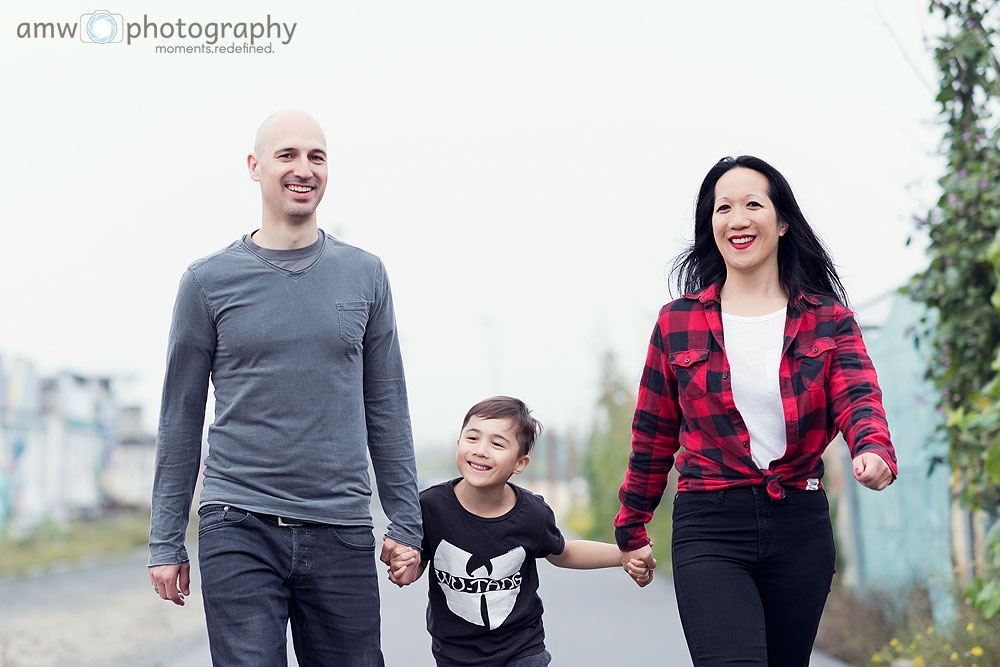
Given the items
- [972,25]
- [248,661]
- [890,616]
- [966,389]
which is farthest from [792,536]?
[890,616]

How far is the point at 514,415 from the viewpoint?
14.1 ft

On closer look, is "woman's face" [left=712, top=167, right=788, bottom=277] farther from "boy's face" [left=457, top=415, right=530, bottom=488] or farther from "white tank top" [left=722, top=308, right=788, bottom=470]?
"boy's face" [left=457, top=415, right=530, bottom=488]

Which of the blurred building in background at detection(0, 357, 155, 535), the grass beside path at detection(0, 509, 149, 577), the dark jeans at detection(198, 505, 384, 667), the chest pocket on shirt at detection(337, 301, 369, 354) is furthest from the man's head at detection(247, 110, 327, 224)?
the blurred building in background at detection(0, 357, 155, 535)

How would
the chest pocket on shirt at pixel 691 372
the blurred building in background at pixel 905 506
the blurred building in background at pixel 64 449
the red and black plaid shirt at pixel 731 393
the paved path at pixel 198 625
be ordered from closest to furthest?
1. the red and black plaid shirt at pixel 731 393
2. the chest pocket on shirt at pixel 691 372
3. the blurred building in background at pixel 905 506
4. the paved path at pixel 198 625
5. the blurred building in background at pixel 64 449

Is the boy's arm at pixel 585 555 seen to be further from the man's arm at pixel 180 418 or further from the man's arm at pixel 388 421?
the man's arm at pixel 180 418

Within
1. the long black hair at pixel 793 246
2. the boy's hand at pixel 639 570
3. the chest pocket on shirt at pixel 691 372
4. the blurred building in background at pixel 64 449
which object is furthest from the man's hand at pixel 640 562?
the blurred building in background at pixel 64 449

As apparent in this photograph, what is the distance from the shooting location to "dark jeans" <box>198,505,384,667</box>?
344 centimetres

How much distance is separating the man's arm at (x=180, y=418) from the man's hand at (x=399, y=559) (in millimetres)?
595

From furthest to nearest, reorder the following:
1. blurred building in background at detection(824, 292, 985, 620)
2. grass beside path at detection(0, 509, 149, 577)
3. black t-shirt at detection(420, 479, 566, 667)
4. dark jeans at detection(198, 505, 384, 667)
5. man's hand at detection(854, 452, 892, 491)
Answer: grass beside path at detection(0, 509, 149, 577) → blurred building in background at detection(824, 292, 985, 620) → black t-shirt at detection(420, 479, 566, 667) → dark jeans at detection(198, 505, 384, 667) → man's hand at detection(854, 452, 892, 491)

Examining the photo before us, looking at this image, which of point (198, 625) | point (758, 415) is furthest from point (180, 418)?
point (198, 625)

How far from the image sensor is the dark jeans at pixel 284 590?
344 cm

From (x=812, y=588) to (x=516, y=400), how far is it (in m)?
1.26

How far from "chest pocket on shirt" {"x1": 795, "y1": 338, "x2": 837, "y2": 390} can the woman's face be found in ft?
1.01

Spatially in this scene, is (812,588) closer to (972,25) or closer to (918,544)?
(972,25)
